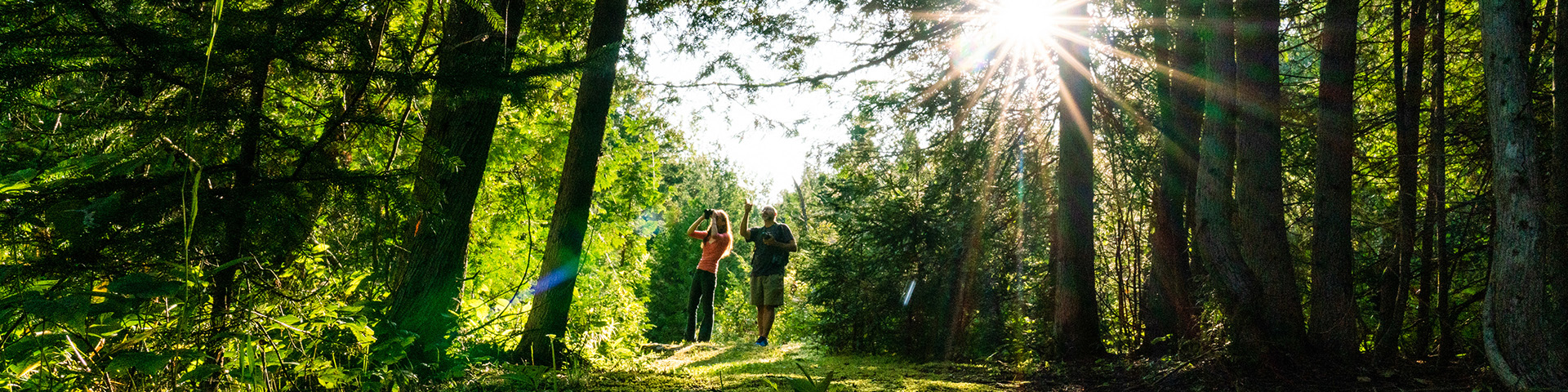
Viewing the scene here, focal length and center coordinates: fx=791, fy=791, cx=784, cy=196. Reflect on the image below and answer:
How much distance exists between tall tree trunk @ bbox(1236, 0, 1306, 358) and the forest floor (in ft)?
2.08

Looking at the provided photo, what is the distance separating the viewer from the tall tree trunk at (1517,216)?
3.55 m

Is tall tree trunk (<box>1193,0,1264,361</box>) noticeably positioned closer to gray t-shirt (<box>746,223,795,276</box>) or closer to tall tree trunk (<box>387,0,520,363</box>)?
tall tree trunk (<box>387,0,520,363</box>)

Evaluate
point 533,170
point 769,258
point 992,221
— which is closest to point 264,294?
point 533,170

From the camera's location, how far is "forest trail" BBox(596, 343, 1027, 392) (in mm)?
3363

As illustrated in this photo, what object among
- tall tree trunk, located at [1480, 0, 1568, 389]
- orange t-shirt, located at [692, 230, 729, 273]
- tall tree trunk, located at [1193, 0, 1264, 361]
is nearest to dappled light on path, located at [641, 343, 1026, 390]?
orange t-shirt, located at [692, 230, 729, 273]

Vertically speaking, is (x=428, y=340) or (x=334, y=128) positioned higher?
(x=334, y=128)

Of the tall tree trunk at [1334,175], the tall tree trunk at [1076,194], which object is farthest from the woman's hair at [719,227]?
the tall tree trunk at [1334,175]

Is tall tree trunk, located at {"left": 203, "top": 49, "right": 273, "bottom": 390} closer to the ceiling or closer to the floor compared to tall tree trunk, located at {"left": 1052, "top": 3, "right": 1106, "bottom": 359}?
closer to the floor

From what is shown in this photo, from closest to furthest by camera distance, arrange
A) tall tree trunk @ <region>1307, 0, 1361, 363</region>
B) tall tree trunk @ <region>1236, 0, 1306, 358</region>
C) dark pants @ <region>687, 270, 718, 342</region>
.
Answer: tall tree trunk @ <region>1236, 0, 1306, 358</region> → tall tree trunk @ <region>1307, 0, 1361, 363</region> → dark pants @ <region>687, 270, 718, 342</region>

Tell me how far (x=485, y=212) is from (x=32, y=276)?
7573 millimetres

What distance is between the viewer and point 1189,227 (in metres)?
7.88

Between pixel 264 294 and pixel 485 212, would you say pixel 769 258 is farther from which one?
pixel 264 294

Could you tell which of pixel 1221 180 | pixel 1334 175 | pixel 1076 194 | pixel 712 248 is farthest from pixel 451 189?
pixel 712 248

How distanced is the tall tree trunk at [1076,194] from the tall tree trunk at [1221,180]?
1937 millimetres
